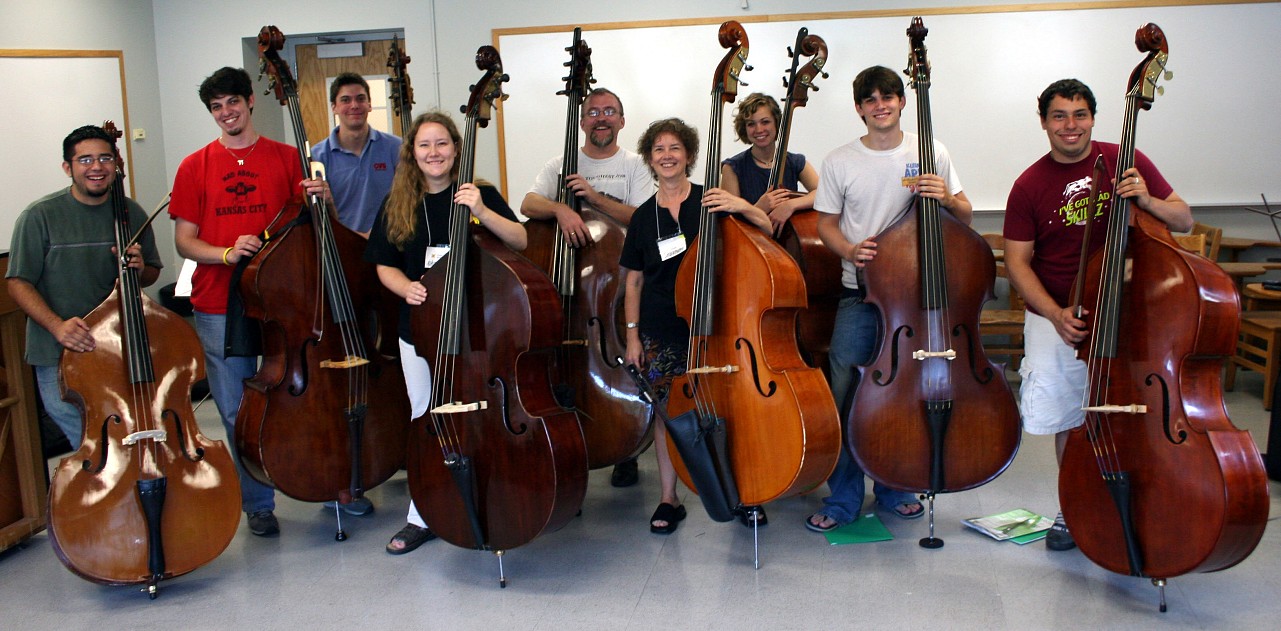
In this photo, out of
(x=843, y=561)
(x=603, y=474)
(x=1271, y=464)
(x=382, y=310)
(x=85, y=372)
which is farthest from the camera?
(x=603, y=474)

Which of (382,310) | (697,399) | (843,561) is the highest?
(382,310)

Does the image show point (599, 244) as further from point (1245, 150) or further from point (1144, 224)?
point (1245, 150)

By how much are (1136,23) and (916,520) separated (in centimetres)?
367

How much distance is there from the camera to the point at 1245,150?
5.64 meters

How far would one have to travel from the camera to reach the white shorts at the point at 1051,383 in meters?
3.07

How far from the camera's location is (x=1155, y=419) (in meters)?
2.52

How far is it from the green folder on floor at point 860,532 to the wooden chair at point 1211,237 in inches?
119

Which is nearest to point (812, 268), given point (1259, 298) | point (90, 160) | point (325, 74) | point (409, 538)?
point (409, 538)

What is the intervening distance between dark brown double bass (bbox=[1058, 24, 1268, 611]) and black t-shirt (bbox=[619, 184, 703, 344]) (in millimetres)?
1237

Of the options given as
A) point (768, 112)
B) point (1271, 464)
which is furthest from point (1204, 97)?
point (768, 112)

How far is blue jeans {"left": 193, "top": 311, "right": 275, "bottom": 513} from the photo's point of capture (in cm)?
354

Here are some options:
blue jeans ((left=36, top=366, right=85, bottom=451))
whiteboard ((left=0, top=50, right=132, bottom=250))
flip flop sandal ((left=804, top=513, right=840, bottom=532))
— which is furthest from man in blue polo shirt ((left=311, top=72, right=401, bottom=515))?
whiteboard ((left=0, top=50, right=132, bottom=250))

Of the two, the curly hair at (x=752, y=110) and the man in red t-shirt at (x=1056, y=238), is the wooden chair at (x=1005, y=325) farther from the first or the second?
the man in red t-shirt at (x=1056, y=238)

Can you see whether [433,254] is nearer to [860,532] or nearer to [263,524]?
[263,524]
